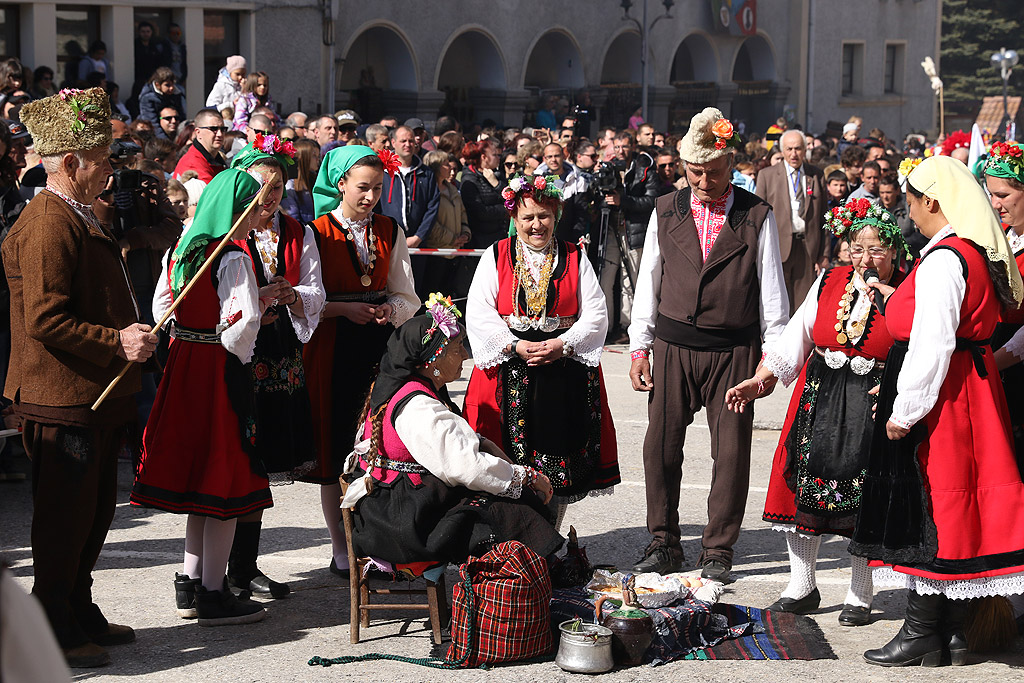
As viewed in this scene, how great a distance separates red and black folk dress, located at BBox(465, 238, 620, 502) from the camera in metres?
5.58

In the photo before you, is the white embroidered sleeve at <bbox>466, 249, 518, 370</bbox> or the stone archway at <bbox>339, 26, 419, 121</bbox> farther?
the stone archway at <bbox>339, 26, 419, 121</bbox>

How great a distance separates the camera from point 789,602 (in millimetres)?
5383

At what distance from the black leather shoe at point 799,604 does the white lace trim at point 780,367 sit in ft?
2.98

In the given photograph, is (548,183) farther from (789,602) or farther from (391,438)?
(789,602)

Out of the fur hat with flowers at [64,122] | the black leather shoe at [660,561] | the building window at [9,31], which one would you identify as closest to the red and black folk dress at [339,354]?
the fur hat with flowers at [64,122]

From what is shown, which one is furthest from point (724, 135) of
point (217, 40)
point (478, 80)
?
point (478, 80)

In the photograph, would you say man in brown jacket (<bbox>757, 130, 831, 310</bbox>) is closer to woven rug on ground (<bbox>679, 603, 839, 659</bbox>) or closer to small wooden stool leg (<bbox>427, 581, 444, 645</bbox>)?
woven rug on ground (<bbox>679, 603, 839, 659</bbox>)

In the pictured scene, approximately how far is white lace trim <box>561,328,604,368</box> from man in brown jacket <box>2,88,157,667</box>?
6.07 ft

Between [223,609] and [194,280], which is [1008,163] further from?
[223,609]

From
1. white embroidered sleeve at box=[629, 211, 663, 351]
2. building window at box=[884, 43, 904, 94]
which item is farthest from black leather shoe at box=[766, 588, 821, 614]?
building window at box=[884, 43, 904, 94]

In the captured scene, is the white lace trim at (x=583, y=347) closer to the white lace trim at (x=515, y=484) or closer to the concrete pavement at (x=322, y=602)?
the white lace trim at (x=515, y=484)

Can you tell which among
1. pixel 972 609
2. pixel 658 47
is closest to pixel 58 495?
pixel 972 609

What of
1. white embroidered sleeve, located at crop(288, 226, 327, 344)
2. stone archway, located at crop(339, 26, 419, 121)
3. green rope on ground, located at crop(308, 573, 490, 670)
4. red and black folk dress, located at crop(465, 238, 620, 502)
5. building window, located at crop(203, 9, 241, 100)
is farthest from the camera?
stone archway, located at crop(339, 26, 419, 121)

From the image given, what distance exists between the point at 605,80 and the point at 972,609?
1088 inches
